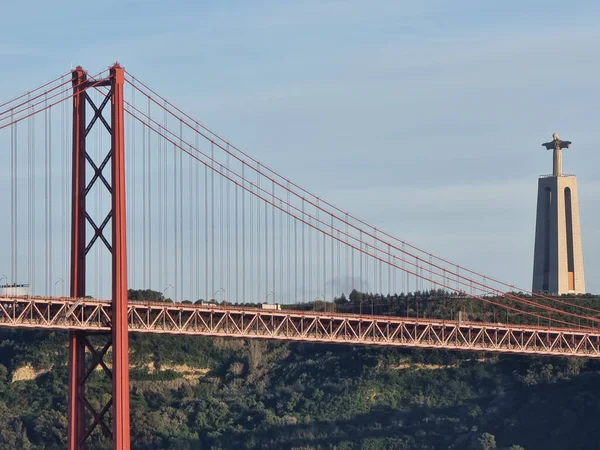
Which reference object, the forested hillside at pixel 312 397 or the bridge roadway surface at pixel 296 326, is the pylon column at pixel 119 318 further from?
the forested hillside at pixel 312 397

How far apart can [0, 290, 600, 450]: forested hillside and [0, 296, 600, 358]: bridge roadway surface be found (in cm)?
1344

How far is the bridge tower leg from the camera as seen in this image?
62.2 m

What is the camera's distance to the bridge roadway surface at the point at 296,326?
62938 millimetres

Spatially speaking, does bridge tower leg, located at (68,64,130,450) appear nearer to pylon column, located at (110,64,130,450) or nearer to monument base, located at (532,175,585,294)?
pylon column, located at (110,64,130,450)

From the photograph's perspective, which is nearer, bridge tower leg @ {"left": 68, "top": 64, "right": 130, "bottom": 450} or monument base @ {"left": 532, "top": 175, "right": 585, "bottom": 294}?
bridge tower leg @ {"left": 68, "top": 64, "right": 130, "bottom": 450}

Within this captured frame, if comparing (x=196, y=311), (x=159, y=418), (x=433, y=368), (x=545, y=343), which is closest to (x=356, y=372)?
(x=433, y=368)

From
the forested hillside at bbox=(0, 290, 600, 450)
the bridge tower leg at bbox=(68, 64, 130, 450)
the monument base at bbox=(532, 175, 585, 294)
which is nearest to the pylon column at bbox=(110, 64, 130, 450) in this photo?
the bridge tower leg at bbox=(68, 64, 130, 450)

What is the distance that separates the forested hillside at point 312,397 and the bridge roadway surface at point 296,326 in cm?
1344

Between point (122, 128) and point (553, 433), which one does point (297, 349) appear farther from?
point (122, 128)

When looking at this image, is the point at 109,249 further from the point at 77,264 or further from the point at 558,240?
the point at 558,240

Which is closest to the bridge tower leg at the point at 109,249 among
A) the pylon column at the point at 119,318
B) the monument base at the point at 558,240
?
the pylon column at the point at 119,318

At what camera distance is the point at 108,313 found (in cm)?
6359

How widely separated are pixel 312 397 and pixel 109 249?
43.4m

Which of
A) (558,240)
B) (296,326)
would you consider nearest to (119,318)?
(296,326)
